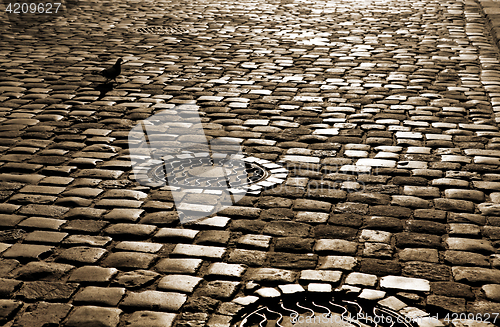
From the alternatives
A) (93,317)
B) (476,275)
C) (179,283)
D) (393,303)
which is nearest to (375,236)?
(476,275)

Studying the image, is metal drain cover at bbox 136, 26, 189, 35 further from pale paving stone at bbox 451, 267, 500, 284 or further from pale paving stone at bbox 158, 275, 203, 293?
pale paving stone at bbox 451, 267, 500, 284

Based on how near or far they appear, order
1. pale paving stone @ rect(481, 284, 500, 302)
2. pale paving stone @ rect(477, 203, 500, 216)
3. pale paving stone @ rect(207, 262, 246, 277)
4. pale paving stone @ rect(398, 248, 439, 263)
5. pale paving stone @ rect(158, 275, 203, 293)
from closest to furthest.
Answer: pale paving stone @ rect(481, 284, 500, 302) → pale paving stone @ rect(158, 275, 203, 293) → pale paving stone @ rect(207, 262, 246, 277) → pale paving stone @ rect(398, 248, 439, 263) → pale paving stone @ rect(477, 203, 500, 216)

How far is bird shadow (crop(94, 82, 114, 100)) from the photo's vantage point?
25.5 ft

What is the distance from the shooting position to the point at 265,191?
4801mm

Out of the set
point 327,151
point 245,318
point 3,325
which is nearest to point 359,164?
point 327,151

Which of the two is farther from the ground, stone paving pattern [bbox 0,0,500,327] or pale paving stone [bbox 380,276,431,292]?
pale paving stone [bbox 380,276,431,292]

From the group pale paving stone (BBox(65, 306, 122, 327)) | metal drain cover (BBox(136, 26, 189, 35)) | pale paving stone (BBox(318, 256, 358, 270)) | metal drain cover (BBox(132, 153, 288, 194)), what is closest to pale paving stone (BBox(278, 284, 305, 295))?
pale paving stone (BBox(318, 256, 358, 270))

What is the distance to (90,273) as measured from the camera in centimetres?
359

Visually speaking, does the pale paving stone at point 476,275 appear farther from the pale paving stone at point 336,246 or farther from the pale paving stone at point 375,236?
the pale paving stone at point 336,246

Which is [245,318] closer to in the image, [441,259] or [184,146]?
[441,259]

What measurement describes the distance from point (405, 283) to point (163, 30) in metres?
9.85

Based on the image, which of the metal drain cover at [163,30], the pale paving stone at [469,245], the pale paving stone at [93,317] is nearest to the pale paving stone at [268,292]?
the pale paving stone at [93,317]

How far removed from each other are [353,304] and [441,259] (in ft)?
2.85

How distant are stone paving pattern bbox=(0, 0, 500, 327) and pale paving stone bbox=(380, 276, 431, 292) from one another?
0.01m
